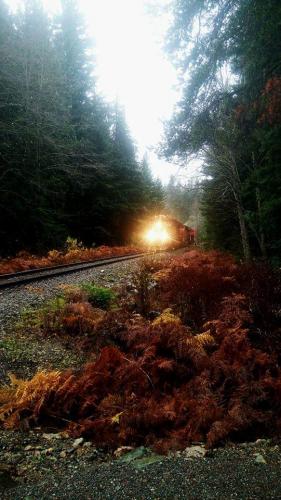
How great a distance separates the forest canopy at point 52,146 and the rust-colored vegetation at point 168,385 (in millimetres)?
11683

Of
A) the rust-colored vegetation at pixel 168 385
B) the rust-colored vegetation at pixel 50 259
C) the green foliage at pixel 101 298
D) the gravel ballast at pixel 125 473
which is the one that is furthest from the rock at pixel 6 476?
the rust-colored vegetation at pixel 50 259

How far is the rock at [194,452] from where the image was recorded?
2.96m

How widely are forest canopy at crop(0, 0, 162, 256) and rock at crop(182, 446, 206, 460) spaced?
13.8 m

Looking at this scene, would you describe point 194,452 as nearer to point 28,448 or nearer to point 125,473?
point 125,473

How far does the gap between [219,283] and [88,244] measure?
1872 centimetres

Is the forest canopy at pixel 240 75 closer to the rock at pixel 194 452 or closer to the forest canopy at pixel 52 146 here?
the rock at pixel 194 452

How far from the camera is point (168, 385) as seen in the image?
171 inches

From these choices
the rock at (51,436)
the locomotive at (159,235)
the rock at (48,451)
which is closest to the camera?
the rock at (48,451)

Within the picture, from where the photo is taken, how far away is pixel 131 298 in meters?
8.16

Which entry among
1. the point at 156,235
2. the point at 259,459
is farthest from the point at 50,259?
the point at 156,235

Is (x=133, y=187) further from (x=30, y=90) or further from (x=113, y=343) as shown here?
(x=113, y=343)

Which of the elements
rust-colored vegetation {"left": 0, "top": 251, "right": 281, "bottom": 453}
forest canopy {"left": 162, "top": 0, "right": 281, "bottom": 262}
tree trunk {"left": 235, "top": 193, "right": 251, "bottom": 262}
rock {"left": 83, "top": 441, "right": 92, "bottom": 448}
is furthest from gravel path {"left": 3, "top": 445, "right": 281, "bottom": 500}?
tree trunk {"left": 235, "top": 193, "right": 251, "bottom": 262}

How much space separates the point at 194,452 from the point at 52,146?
1782cm

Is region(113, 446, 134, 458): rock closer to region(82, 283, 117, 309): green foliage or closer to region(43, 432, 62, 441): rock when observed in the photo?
region(43, 432, 62, 441): rock
